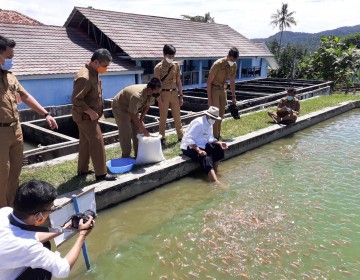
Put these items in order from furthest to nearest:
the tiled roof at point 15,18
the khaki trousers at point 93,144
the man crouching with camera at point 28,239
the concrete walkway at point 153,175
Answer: the tiled roof at point 15,18 → the concrete walkway at point 153,175 → the khaki trousers at point 93,144 → the man crouching with camera at point 28,239

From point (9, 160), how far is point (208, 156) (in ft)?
12.2

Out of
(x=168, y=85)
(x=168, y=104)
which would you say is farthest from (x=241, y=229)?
(x=168, y=85)

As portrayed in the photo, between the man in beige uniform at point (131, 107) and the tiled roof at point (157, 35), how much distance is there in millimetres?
11072

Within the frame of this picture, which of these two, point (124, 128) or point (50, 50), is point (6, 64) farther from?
point (50, 50)

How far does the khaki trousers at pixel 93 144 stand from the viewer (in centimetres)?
517

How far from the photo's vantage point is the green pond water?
3.93m

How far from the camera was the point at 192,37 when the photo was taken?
74.1 ft

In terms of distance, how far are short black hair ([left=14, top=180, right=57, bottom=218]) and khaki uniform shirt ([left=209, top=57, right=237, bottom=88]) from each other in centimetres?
617

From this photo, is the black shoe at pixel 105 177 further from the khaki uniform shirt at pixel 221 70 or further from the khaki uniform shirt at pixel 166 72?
the khaki uniform shirt at pixel 221 70

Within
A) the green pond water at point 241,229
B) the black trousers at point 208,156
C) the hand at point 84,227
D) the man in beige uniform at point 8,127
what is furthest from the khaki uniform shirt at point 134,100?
the hand at point 84,227

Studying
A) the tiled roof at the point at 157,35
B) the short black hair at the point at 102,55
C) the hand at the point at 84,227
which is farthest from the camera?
the tiled roof at the point at 157,35

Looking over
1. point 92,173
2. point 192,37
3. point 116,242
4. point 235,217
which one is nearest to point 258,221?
point 235,217

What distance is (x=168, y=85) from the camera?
7637mm

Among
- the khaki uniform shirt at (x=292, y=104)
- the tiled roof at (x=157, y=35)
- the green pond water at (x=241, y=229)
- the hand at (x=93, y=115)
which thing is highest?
the tiled roof at (x=157, y=35)
